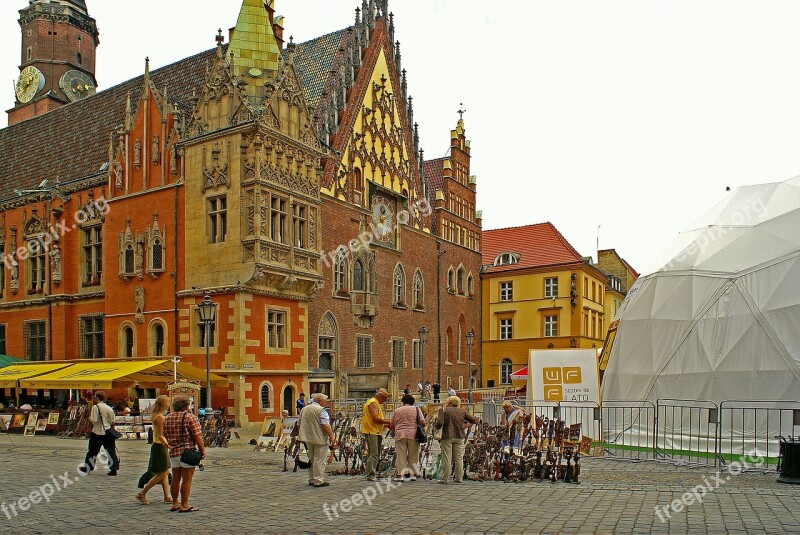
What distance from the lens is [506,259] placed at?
172 ft

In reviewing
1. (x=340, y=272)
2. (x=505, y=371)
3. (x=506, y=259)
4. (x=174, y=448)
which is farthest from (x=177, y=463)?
(x=506, y=259)

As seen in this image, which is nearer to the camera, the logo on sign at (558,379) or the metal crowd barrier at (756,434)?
the metal crowd barrier at (756,434)

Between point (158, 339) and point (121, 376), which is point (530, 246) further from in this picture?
point (121, 376)

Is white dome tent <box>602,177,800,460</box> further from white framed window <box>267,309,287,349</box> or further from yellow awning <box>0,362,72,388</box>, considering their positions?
yellow awning <box>0,362,72,388</box>

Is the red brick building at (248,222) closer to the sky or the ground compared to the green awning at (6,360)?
closer to the sky

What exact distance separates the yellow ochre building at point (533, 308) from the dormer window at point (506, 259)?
13cm

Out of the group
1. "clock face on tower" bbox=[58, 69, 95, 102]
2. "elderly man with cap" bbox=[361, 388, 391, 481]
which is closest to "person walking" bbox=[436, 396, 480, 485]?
"elderly man with cap" bbox=[361, 388, 391, 481]

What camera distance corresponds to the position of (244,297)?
26641 millimetres

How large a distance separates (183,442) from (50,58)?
51337 millimetres

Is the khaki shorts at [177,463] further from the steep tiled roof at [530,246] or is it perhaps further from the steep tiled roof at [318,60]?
the steep tiled roof at [530,246]

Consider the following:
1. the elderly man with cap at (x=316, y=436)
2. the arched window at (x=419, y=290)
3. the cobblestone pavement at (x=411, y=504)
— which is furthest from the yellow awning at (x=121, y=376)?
the arched window at (x=419, y=290)

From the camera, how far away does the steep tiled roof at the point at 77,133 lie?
1314 inches

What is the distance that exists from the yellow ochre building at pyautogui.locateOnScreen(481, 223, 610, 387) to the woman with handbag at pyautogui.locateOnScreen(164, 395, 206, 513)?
39.4 meters

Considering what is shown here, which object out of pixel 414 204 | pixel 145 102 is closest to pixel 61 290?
pixel 145 102
